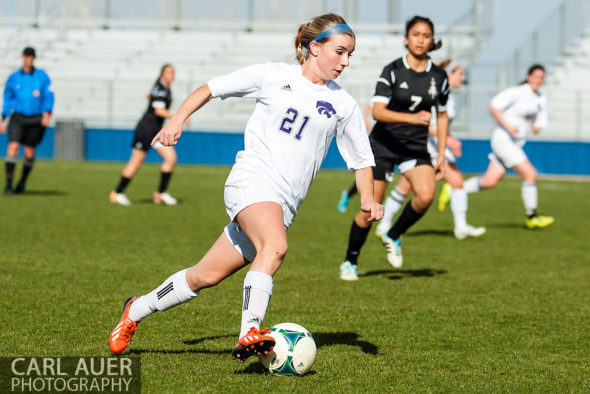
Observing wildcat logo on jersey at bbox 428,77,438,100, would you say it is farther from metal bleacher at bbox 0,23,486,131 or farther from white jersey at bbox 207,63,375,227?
metal bleacher at bbox 0,23,486,131

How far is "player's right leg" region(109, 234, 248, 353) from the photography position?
15.8 feet

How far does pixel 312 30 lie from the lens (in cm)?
482

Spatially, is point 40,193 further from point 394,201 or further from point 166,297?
point 166,297

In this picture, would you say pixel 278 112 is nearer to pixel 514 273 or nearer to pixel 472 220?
pixel 514 273

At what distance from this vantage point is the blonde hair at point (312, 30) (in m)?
4.80

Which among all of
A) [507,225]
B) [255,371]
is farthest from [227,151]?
[255,371]

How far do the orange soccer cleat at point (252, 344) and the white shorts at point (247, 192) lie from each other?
26.1 inches

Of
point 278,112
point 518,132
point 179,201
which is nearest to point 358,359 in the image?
point 278,112

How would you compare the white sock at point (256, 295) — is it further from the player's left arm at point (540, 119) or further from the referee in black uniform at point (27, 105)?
the referee in black uniform at point (27, 105)

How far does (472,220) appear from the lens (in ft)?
47.0

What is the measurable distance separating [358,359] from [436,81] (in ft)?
12.4

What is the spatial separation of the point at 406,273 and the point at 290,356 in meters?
4.12

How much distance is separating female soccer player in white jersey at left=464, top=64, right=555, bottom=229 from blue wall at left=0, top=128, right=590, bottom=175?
15.6 meters

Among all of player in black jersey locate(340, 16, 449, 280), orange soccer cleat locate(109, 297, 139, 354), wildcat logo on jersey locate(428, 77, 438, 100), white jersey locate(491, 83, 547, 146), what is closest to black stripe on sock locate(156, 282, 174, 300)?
orange soccer cleat locate(109, 297, 139, 354)
